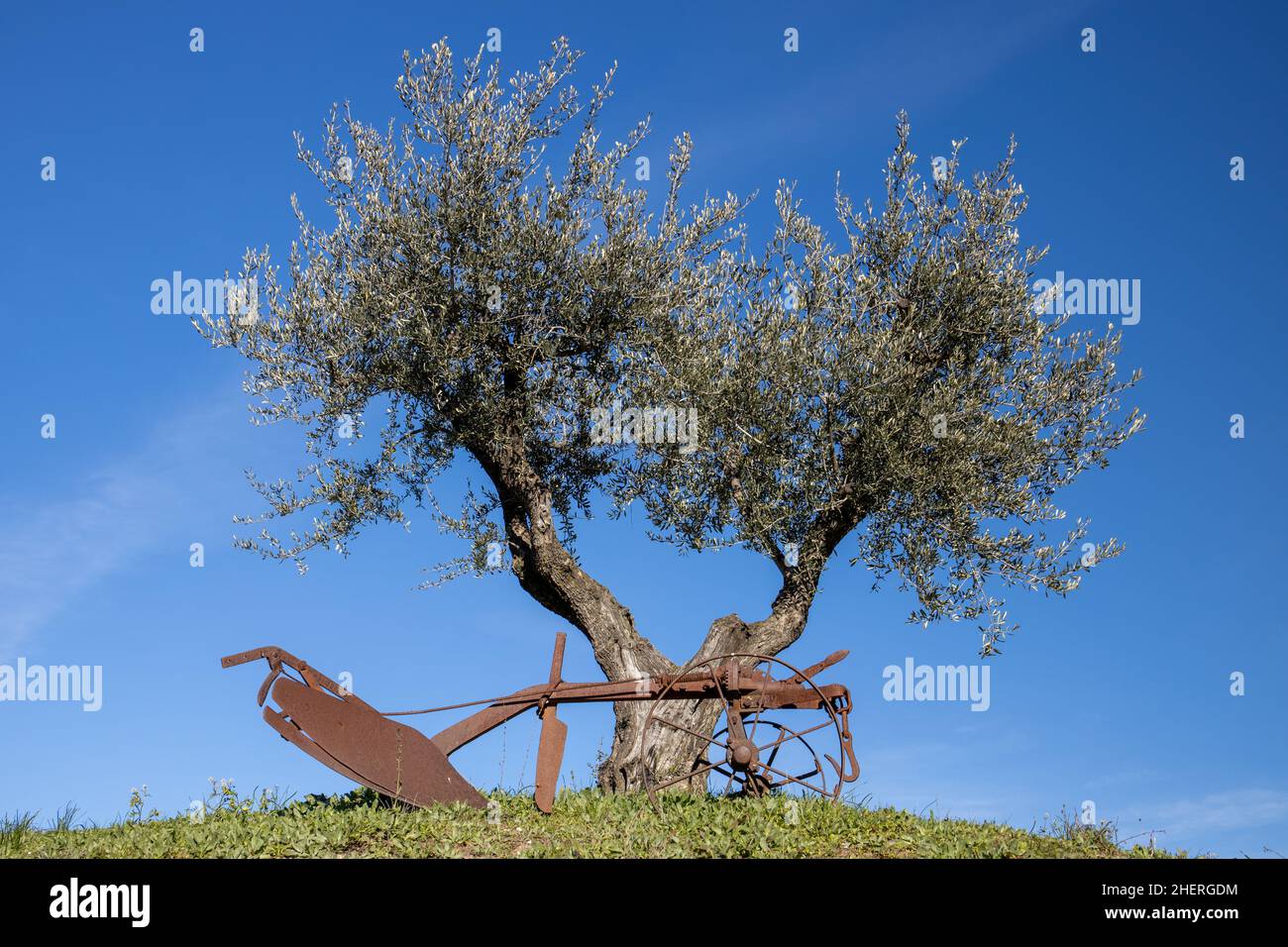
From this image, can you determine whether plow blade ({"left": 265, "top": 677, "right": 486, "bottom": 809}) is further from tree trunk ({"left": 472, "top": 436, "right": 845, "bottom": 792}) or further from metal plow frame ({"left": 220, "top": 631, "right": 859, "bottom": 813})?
tree trunk ({"left": 472, "top": 436, "right": 845, "bottom": 792})

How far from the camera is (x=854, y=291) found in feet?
54.4

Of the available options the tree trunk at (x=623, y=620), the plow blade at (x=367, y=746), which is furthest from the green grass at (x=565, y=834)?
the tree trunk at (x=623, y=620)

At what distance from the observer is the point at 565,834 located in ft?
37.9

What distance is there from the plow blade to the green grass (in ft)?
1.19

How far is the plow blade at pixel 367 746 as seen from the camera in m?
12.4

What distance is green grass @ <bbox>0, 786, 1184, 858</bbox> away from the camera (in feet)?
35.4

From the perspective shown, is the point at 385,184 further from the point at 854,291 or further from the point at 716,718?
the point at 716,718

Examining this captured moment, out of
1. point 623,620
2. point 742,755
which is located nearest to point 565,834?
point 742,755

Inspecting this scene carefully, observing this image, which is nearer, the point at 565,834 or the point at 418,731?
the point at 565,834

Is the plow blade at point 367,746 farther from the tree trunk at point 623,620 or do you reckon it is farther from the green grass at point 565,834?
the tree trunk at point 623,620

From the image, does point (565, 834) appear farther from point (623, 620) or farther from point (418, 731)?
point (623, 620)

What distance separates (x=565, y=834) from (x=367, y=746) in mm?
2915

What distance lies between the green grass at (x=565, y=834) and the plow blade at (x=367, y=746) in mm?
363
